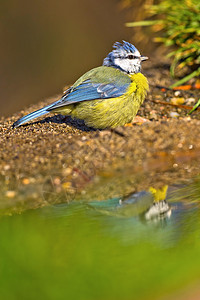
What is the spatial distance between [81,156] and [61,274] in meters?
1.35

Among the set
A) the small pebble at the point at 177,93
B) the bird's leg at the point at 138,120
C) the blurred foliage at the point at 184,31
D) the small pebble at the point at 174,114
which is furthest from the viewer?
the blurred foliage at the point at 184,31

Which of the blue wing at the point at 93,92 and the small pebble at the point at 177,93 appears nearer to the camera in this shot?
the blue wing at the point at 93,92

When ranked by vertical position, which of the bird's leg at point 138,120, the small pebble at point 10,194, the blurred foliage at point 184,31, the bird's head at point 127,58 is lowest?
the small pebble at point 10,194

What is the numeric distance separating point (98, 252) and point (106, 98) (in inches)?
74.3

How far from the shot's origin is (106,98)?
355cm

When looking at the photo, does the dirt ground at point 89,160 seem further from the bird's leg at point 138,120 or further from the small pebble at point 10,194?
the bird's leg at point 138,120

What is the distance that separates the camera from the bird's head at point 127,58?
3.78m

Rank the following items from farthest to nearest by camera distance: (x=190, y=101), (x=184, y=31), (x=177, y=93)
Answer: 1. (x=184, y=31)
2. (x=177, y=93)
3. (x=190, y=101)

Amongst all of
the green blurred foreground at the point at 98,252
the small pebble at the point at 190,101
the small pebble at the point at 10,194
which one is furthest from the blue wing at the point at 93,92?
the green blurred foreground at the point at 98,252

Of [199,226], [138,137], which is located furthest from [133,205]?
[138,137]

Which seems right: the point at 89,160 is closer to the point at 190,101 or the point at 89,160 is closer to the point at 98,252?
the point at 98,252

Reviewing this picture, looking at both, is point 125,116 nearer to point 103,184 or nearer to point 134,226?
point 103,184

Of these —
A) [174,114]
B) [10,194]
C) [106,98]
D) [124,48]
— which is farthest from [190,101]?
[10,194]

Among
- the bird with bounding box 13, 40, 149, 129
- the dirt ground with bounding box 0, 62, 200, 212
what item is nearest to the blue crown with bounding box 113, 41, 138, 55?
the bird with bounding box 13, 40, 149, 129
